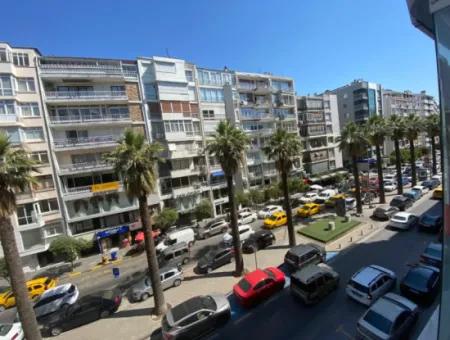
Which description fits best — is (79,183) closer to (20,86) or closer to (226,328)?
(20,86)

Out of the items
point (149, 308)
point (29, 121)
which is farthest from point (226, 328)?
point (29, 121)

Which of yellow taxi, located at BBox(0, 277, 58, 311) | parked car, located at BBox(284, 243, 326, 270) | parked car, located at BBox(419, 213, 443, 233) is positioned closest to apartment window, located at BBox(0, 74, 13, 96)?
yellow taxi, located at BBox(0, 277, 58, 311)

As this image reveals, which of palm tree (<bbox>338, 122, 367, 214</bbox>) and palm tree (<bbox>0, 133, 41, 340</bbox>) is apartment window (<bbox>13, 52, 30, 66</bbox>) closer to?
palm tree (<bbox>0, 133, 41, 340</bbox>)

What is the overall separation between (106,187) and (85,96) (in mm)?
11915

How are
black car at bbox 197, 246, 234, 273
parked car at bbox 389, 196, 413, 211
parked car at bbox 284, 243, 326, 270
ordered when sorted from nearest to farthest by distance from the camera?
parked car at bbox 284, 243, 326, 270 → black car at bbox 197, 246, 234, 273 → parked car at bbox 389, 196, 413, 211

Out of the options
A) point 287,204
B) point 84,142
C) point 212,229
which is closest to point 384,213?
point 287,204

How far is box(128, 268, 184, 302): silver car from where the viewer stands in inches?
725

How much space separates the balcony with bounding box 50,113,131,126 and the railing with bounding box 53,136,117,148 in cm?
204

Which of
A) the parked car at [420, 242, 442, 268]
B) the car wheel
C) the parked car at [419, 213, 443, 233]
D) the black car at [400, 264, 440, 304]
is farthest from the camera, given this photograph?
the parked car at [419, 213, 443, 233]

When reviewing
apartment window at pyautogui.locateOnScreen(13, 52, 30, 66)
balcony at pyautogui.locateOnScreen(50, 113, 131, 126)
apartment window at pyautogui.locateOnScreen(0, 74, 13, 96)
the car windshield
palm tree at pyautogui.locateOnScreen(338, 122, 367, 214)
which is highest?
apartment window at pyautogui.locateOnScreen(13, 52, 30, 66)

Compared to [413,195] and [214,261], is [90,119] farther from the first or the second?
[413,195]

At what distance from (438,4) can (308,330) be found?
14.4m

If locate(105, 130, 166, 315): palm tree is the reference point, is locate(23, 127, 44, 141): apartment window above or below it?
above

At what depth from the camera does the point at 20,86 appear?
27922mm
